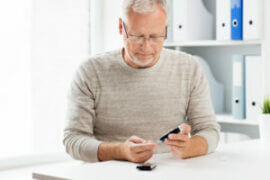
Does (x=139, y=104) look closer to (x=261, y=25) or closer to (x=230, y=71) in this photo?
(x=261, y=25)

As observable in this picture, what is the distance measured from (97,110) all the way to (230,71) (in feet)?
4.14

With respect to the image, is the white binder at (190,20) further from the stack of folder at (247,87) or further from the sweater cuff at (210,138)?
the sweater cuff at (210,138)

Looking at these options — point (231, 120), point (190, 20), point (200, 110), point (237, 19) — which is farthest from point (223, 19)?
point (200, 110)

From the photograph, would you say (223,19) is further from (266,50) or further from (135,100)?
(135,100)

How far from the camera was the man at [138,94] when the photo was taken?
184 centimetres

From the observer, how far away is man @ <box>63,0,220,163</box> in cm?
184

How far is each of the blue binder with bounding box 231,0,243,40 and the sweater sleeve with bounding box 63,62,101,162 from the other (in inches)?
38.0

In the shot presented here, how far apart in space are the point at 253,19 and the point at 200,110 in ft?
2.52

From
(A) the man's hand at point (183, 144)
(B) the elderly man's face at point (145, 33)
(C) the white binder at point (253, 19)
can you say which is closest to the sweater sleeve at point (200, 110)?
(A) the man's hand at point (183, 144)

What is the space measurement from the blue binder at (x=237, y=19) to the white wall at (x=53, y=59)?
1.09 metres

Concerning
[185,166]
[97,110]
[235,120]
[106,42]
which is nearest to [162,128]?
[97,110]

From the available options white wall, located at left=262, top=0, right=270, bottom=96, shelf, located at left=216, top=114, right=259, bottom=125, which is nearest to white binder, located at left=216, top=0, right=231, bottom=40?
white wall, located at left=262, top=0, right=270, bottom=96

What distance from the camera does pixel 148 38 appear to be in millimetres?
1843

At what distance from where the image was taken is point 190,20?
2.82 meters
